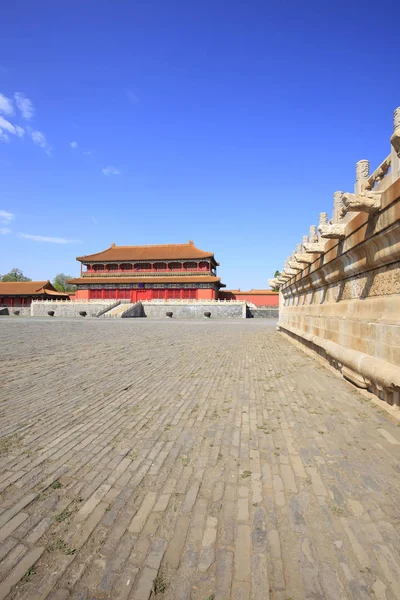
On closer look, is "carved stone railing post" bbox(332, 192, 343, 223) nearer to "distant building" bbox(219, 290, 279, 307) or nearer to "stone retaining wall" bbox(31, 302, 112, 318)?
"stone retaining wall" bbox(31, 302, 112, 318)

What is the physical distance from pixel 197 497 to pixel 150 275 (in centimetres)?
4568

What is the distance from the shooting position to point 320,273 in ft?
29.3

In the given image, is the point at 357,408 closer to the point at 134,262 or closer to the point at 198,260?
the point at 198,260

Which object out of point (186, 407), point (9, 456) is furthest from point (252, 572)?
point (186, 407)

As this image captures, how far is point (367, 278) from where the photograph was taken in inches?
223

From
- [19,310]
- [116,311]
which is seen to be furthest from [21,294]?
[116,311]

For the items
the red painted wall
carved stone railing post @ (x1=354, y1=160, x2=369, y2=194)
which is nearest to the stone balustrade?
carved stone railing post @ (x1=354, y1=160, x2=369, y2=194)

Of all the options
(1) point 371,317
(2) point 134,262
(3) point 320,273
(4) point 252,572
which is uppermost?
(2) point 134,262

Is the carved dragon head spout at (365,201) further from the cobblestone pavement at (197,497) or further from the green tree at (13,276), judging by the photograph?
the green tree at (13,276)

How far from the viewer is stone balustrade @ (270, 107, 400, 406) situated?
14.5ft

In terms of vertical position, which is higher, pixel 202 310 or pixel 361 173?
pixel 361 173

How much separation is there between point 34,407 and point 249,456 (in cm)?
322

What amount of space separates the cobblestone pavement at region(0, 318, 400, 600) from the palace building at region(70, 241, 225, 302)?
1575 inches

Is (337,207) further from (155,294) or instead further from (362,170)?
(155,294)
